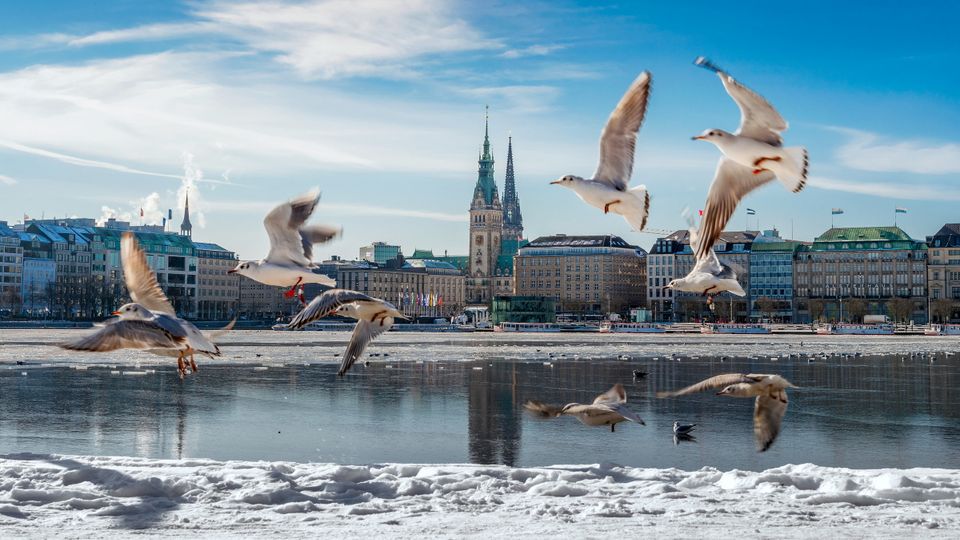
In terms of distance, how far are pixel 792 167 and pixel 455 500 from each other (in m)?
15.2

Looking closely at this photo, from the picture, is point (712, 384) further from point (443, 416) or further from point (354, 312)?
point (443, 416)

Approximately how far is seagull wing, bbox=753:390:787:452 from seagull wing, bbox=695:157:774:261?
2382mm

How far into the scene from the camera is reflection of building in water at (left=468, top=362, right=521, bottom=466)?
2758 centimetres

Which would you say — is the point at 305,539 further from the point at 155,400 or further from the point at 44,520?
the point at 155,400

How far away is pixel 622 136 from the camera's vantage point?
718 cm

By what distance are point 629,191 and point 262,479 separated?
53.5 feet

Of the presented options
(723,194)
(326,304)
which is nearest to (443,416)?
(326,304)

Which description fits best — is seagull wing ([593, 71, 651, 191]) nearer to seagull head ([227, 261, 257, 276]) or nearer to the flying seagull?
the flying seagull

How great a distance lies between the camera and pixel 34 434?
1169 inches

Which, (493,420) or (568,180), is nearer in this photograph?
(568,180)

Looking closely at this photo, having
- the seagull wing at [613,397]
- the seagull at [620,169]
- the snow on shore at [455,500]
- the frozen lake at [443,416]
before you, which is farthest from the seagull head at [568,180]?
the frozen lake at [443,416]

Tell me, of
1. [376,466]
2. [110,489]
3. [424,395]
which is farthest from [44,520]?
[424,395]

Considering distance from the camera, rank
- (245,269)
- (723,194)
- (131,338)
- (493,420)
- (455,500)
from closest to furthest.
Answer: (723,194) < (131,338) < (245,269) < (455,500) < (493,420)

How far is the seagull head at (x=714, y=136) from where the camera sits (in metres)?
6.46
